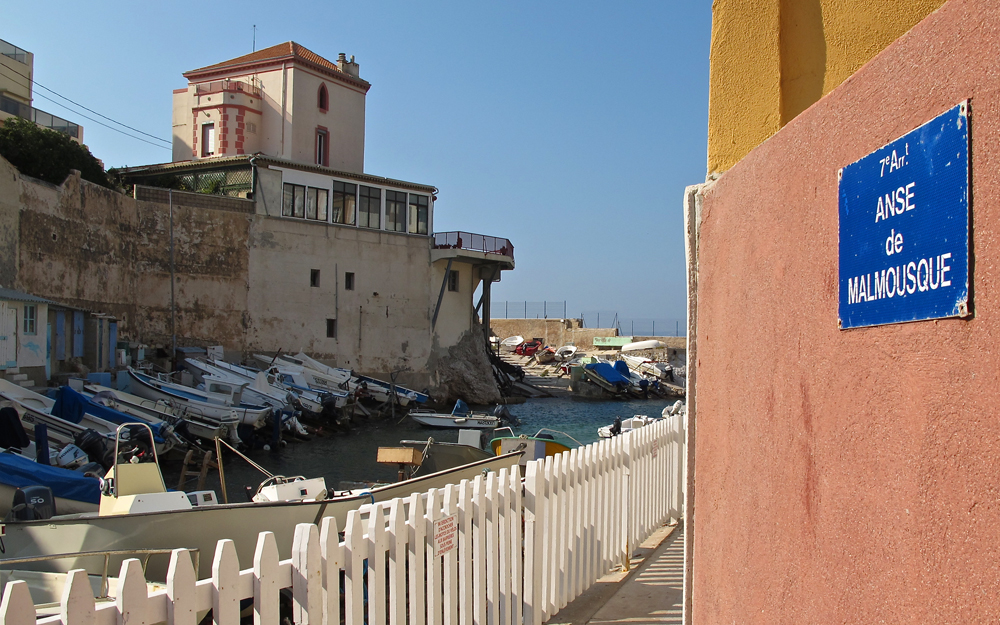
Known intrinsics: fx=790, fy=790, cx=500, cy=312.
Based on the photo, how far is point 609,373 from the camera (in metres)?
43.9

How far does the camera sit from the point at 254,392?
27156 mm

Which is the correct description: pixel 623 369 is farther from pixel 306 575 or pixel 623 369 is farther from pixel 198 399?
pixel 306 575

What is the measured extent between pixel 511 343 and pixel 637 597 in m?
55.1

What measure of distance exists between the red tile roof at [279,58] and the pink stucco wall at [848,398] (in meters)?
38.4

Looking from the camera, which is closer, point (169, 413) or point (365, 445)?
point (169, 413)

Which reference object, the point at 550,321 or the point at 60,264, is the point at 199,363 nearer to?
the point at 60,264

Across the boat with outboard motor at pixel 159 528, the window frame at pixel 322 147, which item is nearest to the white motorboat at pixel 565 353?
the window frame at pixel 322 147

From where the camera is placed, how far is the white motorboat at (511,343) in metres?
60.6

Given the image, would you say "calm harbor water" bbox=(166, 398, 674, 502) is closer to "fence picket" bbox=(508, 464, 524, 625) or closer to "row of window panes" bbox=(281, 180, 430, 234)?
"row of window panes" bbox=(281, 180, 430, 234)

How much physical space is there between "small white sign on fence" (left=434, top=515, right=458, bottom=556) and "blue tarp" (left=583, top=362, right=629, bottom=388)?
130ft

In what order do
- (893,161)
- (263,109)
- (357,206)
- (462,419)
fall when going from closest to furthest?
(893,161), (462,419), (357,206), (263,109)

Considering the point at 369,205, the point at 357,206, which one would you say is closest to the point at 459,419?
the point at 357,206

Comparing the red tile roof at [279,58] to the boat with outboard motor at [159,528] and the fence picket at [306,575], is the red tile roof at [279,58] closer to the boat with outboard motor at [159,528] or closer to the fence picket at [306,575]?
the boat with outboard motor at [159,528]

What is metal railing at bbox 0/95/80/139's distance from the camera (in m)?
37.0
